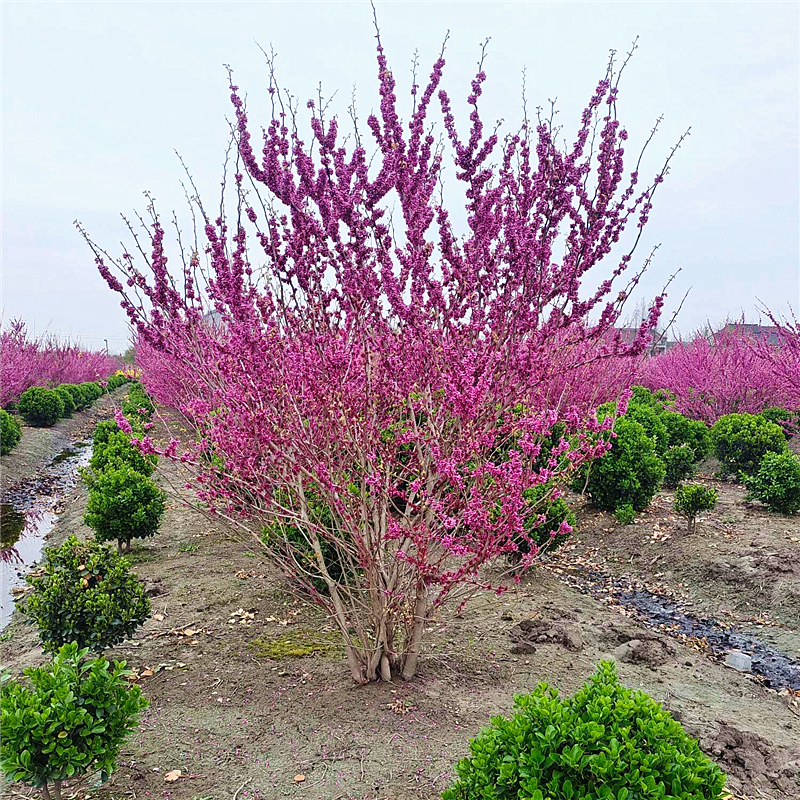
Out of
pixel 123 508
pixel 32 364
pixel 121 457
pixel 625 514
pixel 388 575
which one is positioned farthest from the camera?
pixel 32 364

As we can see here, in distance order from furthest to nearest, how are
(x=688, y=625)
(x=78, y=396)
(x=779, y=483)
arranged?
(x=78, y=396) → (x=779, y=483) → (x=688, y=625)

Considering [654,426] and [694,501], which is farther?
[654,426]

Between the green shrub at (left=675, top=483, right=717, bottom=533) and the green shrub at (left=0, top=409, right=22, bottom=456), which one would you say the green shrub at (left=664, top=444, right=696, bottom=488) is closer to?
the green shrub at (left=675, top=483, right=717, bottom=533)

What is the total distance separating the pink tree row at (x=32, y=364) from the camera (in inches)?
658

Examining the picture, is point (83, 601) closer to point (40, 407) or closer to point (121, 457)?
point (121, 457)

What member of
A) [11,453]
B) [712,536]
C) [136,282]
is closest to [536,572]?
[712,536]

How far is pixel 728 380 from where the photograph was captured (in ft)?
35.5

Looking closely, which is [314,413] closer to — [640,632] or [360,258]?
[360,258]

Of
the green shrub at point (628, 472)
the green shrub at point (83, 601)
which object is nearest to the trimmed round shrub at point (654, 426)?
the green shrub at point (628, 472)

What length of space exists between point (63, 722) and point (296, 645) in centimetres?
184

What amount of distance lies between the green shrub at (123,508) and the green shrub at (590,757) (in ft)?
16.1

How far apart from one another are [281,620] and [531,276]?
3046 mm

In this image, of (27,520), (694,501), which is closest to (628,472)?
(694,501)

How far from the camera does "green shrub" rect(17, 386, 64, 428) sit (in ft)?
53.7
